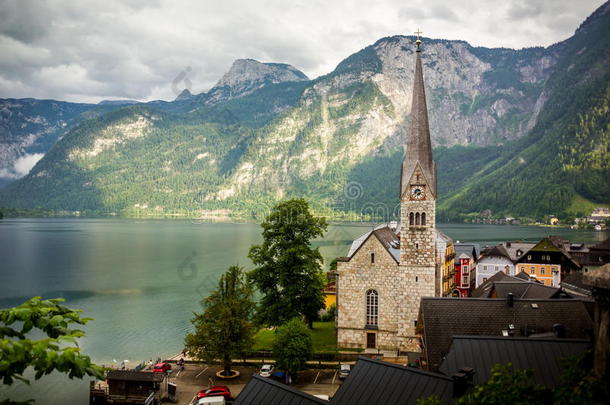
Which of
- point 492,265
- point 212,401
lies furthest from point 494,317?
point 492,265

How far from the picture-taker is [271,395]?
51.2ft

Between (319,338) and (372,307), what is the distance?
622cm

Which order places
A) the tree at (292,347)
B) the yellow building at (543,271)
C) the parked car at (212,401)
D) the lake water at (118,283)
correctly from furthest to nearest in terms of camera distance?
the yellow building at (543,271) < the lake water at (118,283) < the tree at (292,347) < the parked car at (212,401)

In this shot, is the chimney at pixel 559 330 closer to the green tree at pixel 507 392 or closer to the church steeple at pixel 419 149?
the church steeple at pixel 419 149

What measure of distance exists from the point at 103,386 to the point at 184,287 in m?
54.6

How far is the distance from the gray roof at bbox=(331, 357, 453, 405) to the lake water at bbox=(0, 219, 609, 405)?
2631 cm

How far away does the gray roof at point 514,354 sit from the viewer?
16031 mm

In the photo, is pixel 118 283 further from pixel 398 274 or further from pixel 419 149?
pixel 419 149

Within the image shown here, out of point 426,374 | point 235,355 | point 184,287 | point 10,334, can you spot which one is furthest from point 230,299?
point 184,287

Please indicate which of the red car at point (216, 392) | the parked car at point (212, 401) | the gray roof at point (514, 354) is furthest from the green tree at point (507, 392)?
the red car at point (216, 392)

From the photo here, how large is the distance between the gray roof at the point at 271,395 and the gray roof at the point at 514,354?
5.63 metres

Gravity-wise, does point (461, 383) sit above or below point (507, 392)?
below

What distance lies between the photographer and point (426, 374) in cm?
1572

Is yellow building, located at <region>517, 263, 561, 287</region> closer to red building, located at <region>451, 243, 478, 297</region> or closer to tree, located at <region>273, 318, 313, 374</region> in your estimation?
red building, located at <region>451, 243, 478, 297</region>
